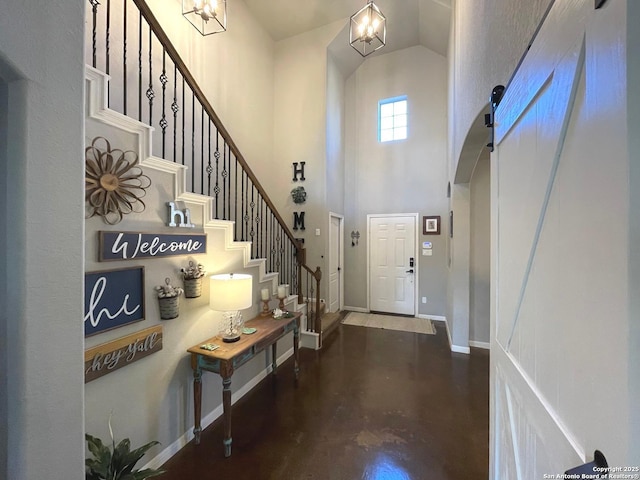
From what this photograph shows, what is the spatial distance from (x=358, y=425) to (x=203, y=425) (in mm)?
1270

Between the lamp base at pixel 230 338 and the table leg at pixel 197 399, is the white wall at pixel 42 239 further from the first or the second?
the lamp base at pixel 230 338

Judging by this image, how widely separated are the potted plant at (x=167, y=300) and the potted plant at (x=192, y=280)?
112mm

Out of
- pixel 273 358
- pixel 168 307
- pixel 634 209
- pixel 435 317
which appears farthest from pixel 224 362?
pixel 435 317

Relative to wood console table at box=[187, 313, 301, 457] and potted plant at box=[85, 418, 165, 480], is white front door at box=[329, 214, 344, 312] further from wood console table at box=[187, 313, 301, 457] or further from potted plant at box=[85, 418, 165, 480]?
potted plant at box=[85, 418, 165, 480]

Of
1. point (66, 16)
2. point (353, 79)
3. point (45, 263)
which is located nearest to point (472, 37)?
point (66, 16)

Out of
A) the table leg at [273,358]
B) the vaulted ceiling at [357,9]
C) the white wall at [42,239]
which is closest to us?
the white wall at [42,239]

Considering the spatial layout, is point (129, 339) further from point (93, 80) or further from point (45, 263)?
point (93, 80)

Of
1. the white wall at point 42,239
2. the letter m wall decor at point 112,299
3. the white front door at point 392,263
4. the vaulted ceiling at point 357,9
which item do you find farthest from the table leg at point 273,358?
the vaulted ceiling at point 357,9

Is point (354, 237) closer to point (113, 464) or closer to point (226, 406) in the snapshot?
point (226, 406)

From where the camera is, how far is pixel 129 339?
5.18ft

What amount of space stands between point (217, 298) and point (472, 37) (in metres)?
2.94

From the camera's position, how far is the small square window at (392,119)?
520cm

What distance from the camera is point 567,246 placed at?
0.66 meters

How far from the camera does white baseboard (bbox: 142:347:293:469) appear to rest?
1.77 m
